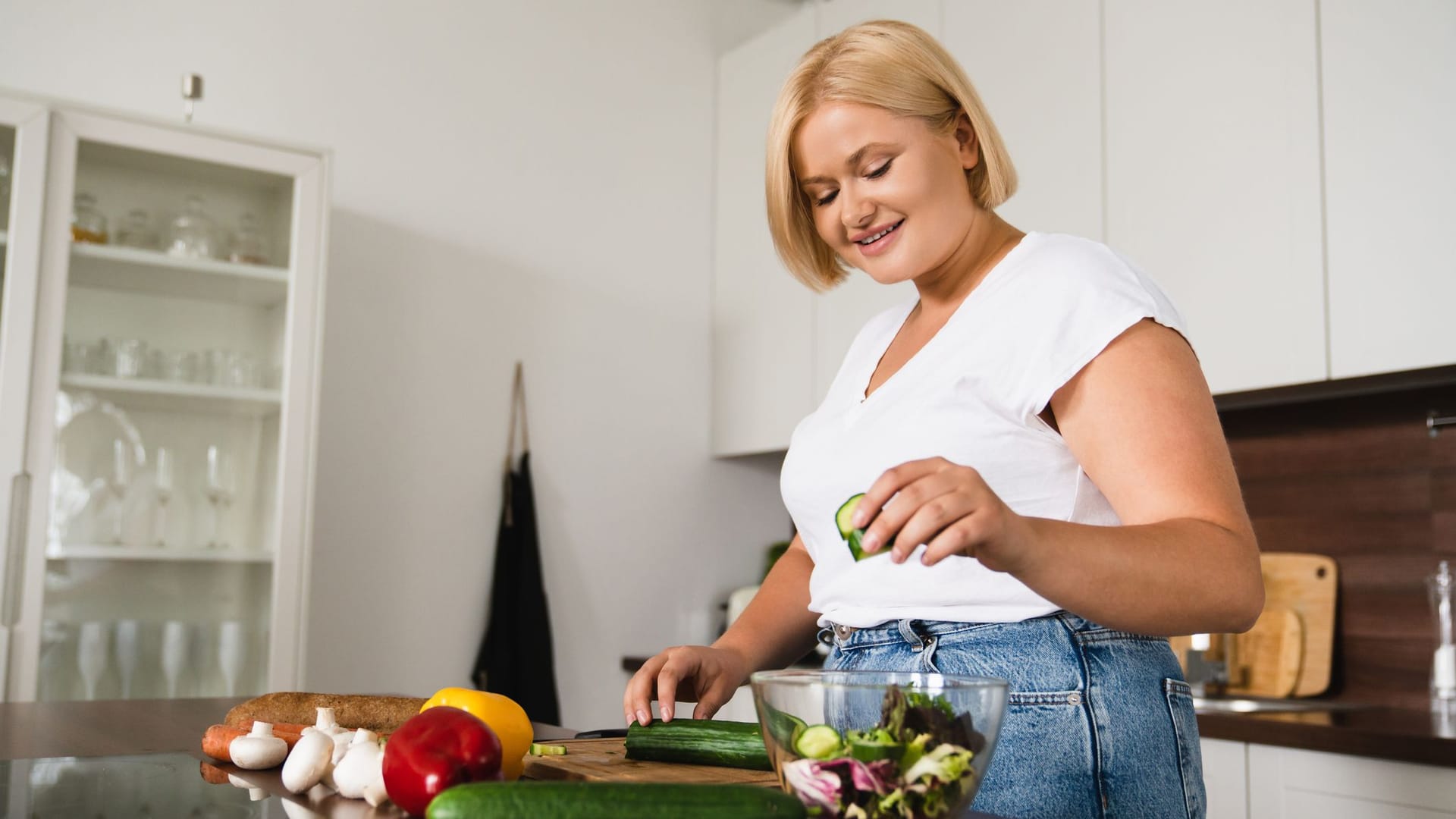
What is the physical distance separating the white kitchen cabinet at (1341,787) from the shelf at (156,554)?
78.3 inches

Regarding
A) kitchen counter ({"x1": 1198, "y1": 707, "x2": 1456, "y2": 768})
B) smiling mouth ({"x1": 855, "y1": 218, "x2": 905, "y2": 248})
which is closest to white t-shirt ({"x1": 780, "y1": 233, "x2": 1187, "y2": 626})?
smiling mouth ({"x1": 855, "y1": 218, "x2": 905, "y2": 248})

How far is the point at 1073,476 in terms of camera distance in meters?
1.08

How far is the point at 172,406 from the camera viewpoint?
2680mm

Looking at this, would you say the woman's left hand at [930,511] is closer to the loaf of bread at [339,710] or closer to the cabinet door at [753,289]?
the loaf of bread at [339,710]

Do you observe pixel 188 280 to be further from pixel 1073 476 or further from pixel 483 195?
pixel 1073 476

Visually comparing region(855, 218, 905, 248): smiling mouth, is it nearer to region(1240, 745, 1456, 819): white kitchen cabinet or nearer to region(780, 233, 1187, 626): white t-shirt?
region(780, 233, 1187, 626): white t-shirt

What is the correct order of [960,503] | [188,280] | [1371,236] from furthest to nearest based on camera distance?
[188,280]
[1371,236]
[960,503]

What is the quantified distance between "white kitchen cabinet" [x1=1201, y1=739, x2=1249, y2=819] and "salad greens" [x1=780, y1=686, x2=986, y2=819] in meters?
1.61

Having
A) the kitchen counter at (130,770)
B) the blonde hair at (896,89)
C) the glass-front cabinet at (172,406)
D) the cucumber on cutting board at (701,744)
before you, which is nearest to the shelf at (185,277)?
the glass-front cabinet at (172,406)

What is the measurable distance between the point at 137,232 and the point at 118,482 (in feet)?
1.77

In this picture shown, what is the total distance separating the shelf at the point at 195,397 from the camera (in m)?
2.62

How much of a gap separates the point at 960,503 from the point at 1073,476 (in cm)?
41

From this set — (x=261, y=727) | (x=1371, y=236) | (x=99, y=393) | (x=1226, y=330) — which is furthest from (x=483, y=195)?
(x=261, y=727)

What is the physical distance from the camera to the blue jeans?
38.4 inches
